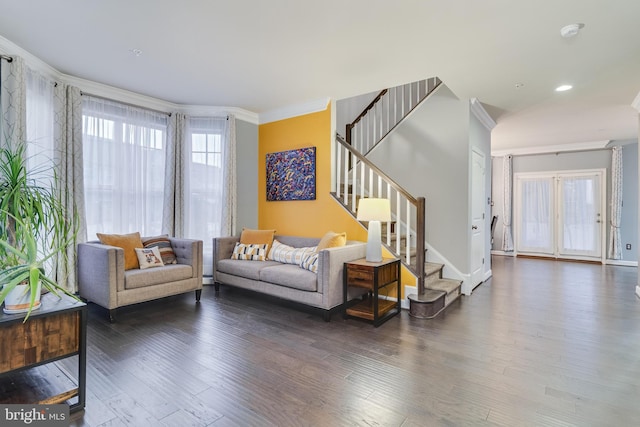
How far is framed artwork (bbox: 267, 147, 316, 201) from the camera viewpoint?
476 cm

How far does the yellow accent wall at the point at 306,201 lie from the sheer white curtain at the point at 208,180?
54 cm

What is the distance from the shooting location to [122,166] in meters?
4.29

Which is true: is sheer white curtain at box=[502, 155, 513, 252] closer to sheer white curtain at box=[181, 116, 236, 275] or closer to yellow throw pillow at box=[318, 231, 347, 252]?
yellow throw pillow at box=[318, 231, 347, 252]

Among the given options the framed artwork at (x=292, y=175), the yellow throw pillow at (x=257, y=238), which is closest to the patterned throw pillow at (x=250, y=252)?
the yellow throw pillow at (x=257, y=238)

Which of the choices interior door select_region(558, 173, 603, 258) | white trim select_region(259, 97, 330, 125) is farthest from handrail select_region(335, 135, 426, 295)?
interior door select_region(558, 173, 603, 258)

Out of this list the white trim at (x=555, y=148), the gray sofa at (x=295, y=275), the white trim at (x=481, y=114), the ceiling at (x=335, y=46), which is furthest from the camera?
the white trim at (x=555, y=148)

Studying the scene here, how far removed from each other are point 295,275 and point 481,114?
3.67 m

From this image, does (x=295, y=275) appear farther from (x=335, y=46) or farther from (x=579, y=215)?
(x=579, y=215)

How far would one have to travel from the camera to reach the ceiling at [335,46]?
8.05 feet

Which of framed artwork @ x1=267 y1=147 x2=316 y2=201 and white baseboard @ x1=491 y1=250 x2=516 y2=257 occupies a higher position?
framed artwork @ x1=267 y1=147 x2=316 y2=201

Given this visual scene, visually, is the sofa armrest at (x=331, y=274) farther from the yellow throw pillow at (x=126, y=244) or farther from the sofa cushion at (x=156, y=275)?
the yellow throw pillow at (x=126, y=244)

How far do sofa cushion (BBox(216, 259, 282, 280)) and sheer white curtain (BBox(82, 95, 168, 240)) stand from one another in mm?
1143

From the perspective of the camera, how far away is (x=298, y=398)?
2020 mm

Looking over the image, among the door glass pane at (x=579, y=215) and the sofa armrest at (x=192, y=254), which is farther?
the door glass pane at (x=579, y=215)
